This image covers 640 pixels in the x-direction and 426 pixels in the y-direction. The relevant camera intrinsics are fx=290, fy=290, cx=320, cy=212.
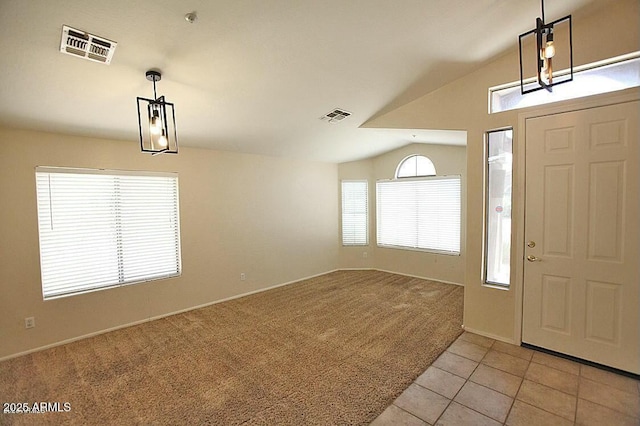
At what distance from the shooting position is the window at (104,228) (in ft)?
10.7

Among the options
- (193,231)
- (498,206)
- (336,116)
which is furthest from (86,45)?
(498,206)

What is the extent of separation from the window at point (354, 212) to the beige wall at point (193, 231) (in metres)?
0.25

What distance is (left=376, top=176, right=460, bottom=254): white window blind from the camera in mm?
5367

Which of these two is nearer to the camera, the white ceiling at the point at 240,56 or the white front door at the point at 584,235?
the white ceiling at the point at 240,56

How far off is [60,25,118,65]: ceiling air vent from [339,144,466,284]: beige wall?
16.0 ft

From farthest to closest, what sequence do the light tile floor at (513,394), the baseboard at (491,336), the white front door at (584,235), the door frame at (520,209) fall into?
1. the baseboard at (491,336)
2. the door frame at (520,209)
3. the white front door at (584,235)
4. the light tile floor at (513,394)

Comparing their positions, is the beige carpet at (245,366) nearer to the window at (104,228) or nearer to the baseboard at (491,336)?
the baseboard at (491,336)

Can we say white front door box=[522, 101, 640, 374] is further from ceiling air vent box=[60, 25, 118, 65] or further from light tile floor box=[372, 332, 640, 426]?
ceiling air vent box=[60, 25, 118, 65]

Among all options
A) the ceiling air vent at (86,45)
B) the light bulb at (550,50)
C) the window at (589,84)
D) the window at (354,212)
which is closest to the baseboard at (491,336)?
the window at (589,84)

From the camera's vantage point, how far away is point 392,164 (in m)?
6.10

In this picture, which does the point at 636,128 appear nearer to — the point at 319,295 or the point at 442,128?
the point at 442,128

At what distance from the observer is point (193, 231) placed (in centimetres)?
432

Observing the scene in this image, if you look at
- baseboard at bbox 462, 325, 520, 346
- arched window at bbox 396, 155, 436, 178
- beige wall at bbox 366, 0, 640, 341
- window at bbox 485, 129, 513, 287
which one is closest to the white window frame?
arched window at bbox 396, 155, 436, 178

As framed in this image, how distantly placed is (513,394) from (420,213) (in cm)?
379
